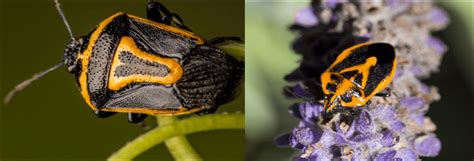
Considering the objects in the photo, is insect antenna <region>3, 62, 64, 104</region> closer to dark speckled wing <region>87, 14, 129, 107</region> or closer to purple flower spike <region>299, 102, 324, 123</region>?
dark speckled wing <region>87, 14, 129, 107</region>

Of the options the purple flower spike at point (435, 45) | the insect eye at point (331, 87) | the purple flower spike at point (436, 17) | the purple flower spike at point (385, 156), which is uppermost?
the purple flower spike at point (436, 17)

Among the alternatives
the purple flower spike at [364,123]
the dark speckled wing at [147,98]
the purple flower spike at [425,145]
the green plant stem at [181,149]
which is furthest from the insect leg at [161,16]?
the purple flower spike at [425,145]

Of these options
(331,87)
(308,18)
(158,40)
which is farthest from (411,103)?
(158,40)

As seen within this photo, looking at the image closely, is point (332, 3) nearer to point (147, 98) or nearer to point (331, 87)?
point (331, 87)

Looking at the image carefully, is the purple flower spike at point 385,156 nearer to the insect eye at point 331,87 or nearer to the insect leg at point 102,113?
the insect eye at point 331,87

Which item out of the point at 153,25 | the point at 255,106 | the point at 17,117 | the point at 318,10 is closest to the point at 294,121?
the point at 255,106

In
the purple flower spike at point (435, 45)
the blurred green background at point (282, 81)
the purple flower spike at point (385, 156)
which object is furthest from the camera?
the blurred green background at point (282, 81)

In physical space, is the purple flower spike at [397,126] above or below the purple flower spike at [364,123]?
below
